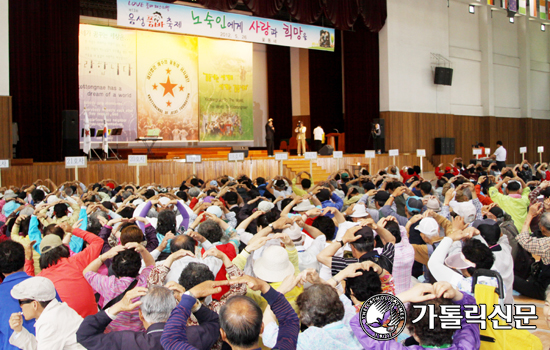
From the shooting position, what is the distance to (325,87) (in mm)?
19266

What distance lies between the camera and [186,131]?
15844mm

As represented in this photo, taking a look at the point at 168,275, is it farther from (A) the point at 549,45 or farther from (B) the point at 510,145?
→ (A) the point at 549,45

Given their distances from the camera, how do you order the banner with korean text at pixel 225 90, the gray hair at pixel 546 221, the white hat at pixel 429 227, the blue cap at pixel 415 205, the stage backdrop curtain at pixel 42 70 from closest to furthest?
the white hat at pixel 429 227
the gray hair at pixel 546 221
the blue cap at pixel 415 205
the stage backdrop curtain at pixel 42 70
the banner with korean text at pixel 225 90

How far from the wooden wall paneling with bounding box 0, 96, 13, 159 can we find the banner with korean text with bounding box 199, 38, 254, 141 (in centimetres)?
670

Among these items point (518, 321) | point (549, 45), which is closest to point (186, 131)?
point (518, 321)

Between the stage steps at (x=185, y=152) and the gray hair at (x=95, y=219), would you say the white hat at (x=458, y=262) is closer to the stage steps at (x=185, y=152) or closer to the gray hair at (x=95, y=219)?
the gray hair at (x=95, y=219)

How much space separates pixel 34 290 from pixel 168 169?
9.51 m

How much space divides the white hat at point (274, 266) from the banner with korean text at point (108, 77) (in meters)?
12.6

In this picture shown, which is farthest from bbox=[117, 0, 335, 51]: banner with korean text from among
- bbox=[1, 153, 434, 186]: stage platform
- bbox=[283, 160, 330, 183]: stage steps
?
bbox=[283, 160, 330, 183]: stage steps

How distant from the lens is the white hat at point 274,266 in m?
2.30

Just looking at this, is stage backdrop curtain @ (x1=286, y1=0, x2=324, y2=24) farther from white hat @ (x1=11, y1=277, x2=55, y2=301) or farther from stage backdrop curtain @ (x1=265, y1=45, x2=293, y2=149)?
white hat @ (x1=11, y1=277, x2=55, y2=301)

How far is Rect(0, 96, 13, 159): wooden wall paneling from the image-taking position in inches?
403

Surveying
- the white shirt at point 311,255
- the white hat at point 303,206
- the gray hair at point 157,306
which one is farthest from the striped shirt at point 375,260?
the white hat at point 303,206

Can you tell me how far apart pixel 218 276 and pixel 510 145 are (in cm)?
2055
